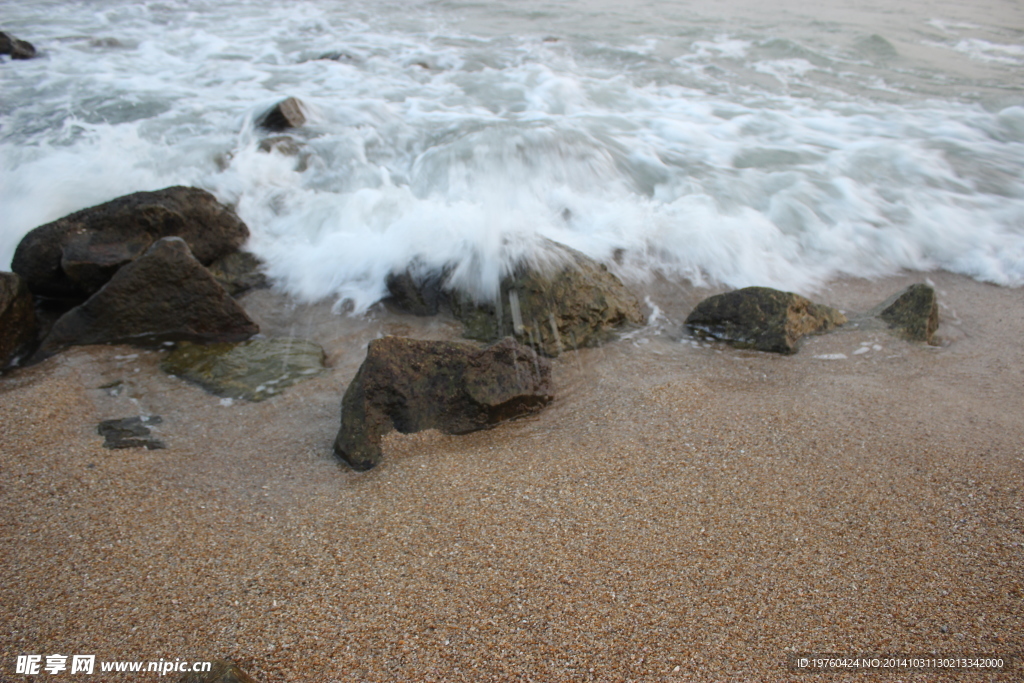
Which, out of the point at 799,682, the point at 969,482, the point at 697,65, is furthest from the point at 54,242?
the point at 697,65

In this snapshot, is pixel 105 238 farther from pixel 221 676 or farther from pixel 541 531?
pixel 541 531

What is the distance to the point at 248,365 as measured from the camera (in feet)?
9.04

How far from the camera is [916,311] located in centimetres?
295

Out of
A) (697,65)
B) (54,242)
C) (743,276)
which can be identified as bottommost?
(743,276)

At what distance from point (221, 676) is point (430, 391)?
1118 millimetres

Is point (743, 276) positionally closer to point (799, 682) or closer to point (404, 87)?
point (799, 682)

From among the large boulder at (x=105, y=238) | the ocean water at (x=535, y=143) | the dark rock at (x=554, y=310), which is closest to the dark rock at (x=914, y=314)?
the ocean water at (x=535, y=143)

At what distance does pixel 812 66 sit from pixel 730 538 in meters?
8.02

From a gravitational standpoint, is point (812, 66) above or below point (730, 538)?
above

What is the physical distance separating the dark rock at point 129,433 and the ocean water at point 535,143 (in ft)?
4.01

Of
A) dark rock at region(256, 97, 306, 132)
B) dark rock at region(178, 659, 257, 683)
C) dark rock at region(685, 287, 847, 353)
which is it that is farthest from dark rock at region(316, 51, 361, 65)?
dark rock at region(178, 659, 257, 683)

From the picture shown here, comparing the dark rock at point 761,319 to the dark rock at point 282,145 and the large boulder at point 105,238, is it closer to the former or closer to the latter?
the large boulder at point 105,238

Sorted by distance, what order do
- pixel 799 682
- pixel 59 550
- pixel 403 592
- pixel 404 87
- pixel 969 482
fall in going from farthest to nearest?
pixel 404 87, pixel 969 482, pixel 59 550, pixel 403 592, pixel 799 682

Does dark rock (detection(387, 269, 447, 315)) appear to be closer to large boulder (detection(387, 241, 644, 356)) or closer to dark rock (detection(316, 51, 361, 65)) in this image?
large boulder (detection(387, 241, 644, 356))
